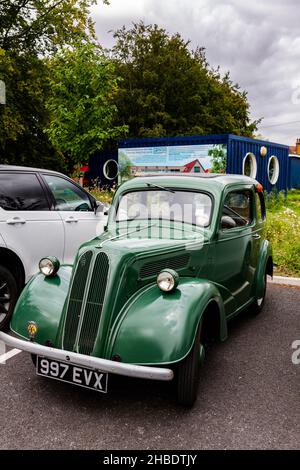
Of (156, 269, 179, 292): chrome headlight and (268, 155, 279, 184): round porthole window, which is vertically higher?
(268, 155, 279, 184): round porthole window

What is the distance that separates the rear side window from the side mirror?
2 centimetres

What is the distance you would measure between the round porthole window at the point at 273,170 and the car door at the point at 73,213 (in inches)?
628

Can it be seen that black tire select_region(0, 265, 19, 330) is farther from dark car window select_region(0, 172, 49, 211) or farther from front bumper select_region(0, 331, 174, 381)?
front bumper select_region(0, 331, 174, 381)

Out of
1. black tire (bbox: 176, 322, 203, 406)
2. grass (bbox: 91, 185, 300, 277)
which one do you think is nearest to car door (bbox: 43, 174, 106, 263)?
black tire (bbox: 176, 322, 203, 406)

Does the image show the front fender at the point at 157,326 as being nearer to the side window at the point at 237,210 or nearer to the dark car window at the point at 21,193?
the side window at the point at 237,210

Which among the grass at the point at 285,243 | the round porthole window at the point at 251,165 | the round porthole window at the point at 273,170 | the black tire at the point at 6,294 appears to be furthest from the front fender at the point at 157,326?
the round porthole window at the point at 273,170

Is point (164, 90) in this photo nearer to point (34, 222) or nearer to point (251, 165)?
point (251, 165)

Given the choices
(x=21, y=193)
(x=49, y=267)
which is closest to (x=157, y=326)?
(x=49, y=267)

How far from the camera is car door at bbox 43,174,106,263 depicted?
5480mm

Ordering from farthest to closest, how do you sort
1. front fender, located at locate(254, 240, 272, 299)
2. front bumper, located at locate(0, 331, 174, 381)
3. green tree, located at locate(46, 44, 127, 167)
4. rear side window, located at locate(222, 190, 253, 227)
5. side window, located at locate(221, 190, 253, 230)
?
green tree, located at locate(46, 44, 127, 167) < front fender, located at locate(254, 240, 272, 299) < rear side window, located at locate(222, 190, 253, 227) < side window, located at locate(221, 190, 253, 230) < front bumper, located at locate(0, 331, 174, 381)

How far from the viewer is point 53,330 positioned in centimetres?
323

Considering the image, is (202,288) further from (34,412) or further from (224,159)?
(224,159)

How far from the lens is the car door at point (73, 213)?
18.0 feet
